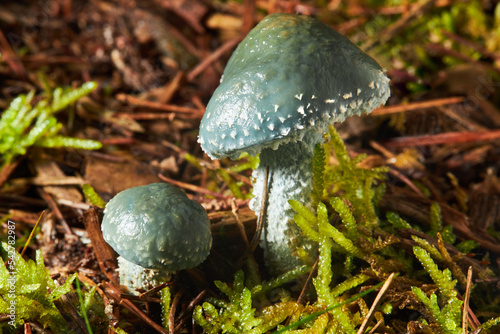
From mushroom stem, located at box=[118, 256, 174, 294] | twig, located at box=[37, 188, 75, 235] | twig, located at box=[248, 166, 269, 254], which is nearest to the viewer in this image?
mushroom stem, located at box=[118, 256, 174, 294]

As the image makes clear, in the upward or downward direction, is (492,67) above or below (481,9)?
below

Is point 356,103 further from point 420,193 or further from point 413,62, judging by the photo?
point 413,62

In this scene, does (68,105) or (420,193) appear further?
(68,105)

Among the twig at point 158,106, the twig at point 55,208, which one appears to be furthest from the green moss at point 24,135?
the twig at point 158,106

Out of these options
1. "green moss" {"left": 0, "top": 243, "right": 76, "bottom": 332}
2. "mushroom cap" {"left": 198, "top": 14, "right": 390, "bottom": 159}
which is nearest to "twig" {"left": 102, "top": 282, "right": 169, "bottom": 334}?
"green moss" {"left": 0, "top": 243, "right": 76, "bottom": 332}

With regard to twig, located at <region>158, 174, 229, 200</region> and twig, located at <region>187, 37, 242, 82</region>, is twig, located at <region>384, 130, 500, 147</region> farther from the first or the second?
twig, located at <region>187, 37, 242, 82</region>

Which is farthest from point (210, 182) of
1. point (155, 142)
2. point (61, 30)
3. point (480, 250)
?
point (61, 30)
